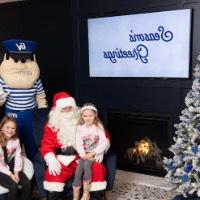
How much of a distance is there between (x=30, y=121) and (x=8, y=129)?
49 centimetres

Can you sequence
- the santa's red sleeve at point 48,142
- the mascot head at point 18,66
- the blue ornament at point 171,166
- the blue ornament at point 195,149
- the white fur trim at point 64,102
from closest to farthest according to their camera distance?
the blue ornament at point 195,149, the blue ornament at point 171,166, the santa's red sleeve at point 48,142, the white fur trim at point 64,102, the mascot head at point 18,66

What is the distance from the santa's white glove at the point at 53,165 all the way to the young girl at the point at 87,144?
0.51ft

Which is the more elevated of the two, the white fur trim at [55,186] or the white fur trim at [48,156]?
the white fur trim at [48,156]

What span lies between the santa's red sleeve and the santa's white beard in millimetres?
38

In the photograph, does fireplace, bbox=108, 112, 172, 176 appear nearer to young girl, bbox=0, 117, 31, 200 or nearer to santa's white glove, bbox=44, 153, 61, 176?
santa's white glove, bbox=44, 153, 61, 176

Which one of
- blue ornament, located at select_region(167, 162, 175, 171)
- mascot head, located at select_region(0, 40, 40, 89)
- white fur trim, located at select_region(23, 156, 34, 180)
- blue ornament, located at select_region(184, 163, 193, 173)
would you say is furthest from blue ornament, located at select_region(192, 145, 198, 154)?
mascot head, located at select_region(0, 40, 40, 89)

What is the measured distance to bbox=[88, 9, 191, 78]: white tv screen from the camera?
316 cm

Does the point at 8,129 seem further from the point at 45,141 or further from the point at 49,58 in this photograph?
the point at 49,58

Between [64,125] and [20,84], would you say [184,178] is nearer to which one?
[64,125]

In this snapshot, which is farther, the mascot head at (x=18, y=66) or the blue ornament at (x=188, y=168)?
the mascot head at (x=18, y=66)

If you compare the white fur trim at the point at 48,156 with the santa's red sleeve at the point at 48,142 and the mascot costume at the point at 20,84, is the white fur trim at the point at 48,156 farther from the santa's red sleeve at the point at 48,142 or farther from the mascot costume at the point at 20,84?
the mascot costume at the point at 20,84

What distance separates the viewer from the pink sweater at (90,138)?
278 cm

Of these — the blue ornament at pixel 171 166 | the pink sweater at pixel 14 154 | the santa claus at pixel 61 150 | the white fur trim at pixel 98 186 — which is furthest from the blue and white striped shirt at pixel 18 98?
the blue ornament at pixel 171 166

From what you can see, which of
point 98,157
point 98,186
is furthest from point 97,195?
point 98,157
